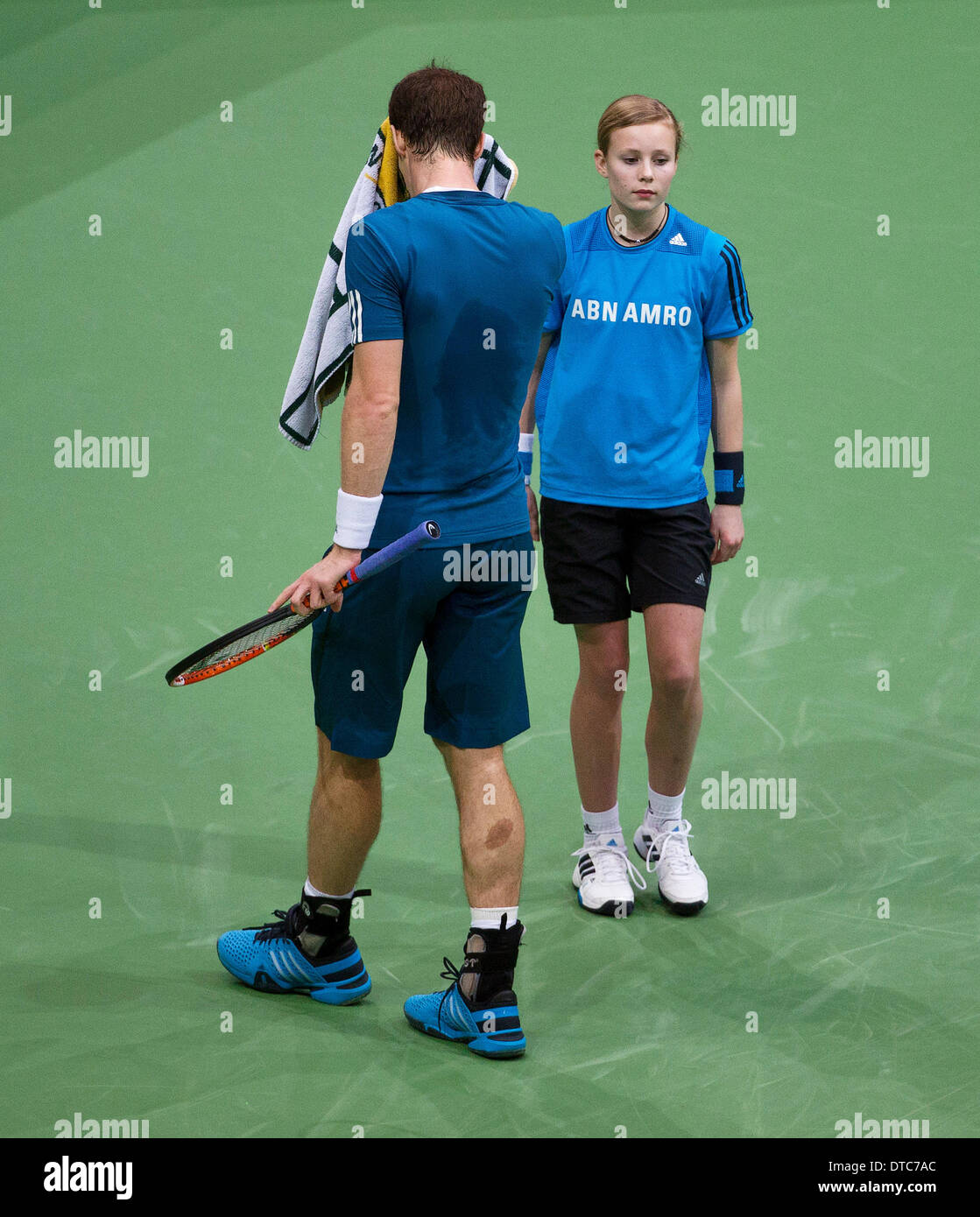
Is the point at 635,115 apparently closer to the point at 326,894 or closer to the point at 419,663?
the point at 326,894

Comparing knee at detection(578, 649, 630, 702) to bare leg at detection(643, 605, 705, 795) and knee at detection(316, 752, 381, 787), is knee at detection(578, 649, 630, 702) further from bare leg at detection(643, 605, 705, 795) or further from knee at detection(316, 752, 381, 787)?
knee at detection(316, 752, 381, 787)

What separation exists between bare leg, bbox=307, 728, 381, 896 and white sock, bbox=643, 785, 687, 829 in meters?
0.98

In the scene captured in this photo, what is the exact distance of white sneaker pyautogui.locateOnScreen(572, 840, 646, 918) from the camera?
3.74 metres

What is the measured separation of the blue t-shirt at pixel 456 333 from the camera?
2.76 meters

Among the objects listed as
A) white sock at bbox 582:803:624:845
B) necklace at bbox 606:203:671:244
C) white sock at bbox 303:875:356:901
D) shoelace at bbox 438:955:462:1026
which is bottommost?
shoelace at bbox 438:955:462:1026

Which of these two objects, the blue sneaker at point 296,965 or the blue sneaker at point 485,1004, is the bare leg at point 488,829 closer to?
the blue sneaker at point 485,1004

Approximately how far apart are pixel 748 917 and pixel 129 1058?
1551 mm

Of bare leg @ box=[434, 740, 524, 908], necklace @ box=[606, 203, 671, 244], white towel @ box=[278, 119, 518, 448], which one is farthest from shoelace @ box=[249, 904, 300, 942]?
necklace @ box=[606, 203, 671, 244]

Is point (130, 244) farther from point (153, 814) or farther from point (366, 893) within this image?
point (366, 893)

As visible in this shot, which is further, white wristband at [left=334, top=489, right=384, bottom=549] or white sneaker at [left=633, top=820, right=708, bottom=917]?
white sneaker at [left=633, top=820, right=708, bottom=917]

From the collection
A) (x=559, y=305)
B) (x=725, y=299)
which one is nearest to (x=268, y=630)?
(x=559, y=305)

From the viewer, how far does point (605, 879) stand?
3.78 metres

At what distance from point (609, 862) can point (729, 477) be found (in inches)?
40.6

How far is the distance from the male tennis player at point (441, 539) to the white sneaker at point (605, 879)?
677 mm
